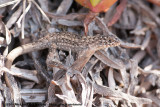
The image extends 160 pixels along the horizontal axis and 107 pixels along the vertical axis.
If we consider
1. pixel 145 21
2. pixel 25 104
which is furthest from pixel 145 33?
pixel 25 104

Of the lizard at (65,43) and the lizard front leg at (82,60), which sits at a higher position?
the lizard at (65,43)

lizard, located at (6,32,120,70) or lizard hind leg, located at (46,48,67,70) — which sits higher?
lizard, located at (6,32,120,70)

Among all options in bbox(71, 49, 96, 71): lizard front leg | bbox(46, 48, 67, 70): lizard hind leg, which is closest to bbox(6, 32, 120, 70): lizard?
bbox(46, 48, 67, 70): lizard hind leg

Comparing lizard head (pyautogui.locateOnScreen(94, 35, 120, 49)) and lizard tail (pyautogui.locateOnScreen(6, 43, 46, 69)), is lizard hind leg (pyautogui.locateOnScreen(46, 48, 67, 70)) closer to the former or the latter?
lizard tail (pyautogui.locateOnScreen(6, 43, 46, 69))

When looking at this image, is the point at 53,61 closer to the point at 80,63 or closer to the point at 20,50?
the point at 80,63

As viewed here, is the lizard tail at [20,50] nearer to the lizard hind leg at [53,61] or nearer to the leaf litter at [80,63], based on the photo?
the leaf litter at [80,63]

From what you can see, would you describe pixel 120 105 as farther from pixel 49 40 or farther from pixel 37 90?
pixel 49 40

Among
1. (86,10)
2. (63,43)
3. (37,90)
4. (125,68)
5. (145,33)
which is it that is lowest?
(37,90)

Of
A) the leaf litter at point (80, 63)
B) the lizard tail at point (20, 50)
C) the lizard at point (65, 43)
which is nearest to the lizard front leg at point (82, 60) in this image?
the leaf litter at point (80, 63)
